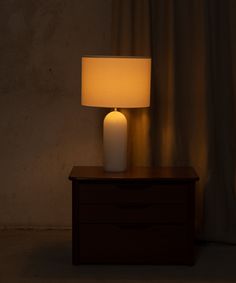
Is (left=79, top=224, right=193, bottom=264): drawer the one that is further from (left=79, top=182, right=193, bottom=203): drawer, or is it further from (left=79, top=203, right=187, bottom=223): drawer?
(left=79, top=182, right=193, bottom=203): drawer

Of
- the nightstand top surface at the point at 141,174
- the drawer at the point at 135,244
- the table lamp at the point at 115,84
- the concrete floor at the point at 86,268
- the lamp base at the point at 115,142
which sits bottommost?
the concrete floor at the point at 86,268

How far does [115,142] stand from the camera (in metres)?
3.59

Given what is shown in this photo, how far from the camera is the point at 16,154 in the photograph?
4191 mm

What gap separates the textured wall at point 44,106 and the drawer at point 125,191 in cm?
75

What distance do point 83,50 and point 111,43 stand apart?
25 cm

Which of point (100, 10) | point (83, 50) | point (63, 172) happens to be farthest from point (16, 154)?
point (100, 10)

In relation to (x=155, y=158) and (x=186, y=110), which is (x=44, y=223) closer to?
Result: (x=155, y=158)

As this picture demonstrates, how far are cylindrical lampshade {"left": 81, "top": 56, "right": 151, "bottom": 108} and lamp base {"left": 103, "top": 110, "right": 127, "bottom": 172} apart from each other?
13 centimetres

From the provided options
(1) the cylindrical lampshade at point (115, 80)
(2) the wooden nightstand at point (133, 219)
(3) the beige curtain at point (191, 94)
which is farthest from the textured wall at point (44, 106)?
(2) the wooden nightstand at point (133, 219)

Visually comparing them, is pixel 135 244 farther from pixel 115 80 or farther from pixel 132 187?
pixel 115 80

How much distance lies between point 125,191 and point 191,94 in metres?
0.83

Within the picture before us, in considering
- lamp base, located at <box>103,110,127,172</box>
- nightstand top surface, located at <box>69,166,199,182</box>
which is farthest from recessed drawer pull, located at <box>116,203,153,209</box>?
lamp base, located at <box>103,110,127,172</box>

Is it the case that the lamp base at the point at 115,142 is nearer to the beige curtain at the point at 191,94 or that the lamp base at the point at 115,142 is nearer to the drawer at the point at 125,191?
the drawer at the point at 125,191

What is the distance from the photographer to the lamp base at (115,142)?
11.7ft
